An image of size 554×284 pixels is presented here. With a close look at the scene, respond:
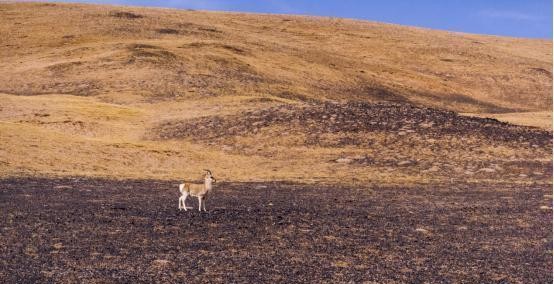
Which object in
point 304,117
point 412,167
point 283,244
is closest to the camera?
point 283,244

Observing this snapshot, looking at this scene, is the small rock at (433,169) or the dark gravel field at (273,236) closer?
the dark gravel field at (273,236)

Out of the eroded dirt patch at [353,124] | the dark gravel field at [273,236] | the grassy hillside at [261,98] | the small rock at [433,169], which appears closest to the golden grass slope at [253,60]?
the grassy hillside at [261,98]

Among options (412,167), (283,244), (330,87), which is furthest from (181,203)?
(330,87)

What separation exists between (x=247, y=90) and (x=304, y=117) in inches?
751

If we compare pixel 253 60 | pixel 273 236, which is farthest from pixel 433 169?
pixel 253 60

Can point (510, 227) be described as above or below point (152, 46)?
below

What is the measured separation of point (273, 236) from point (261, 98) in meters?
32.6

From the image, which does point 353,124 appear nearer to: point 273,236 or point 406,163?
point 406,163

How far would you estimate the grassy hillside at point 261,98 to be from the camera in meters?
28.6

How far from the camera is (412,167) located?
1090 inches

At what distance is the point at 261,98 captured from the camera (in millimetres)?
46812

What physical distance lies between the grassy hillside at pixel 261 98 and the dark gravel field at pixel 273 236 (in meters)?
5.33

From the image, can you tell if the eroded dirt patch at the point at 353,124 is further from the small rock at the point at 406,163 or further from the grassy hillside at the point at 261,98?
the small rock at the point at 406,163

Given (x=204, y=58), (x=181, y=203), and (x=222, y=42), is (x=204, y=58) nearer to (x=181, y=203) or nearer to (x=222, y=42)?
(x=222, y=42)
